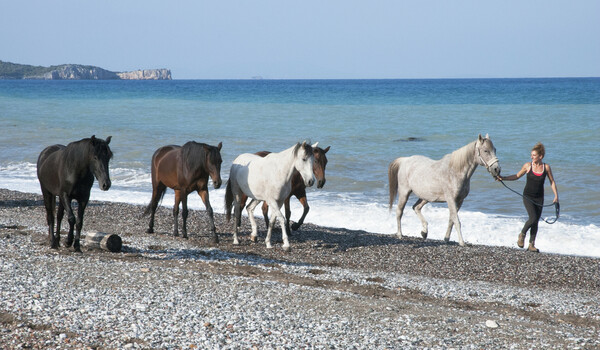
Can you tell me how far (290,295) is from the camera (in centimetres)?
699

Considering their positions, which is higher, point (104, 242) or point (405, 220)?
point (104, 242)

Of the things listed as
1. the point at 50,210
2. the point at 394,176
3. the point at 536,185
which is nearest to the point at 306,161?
the point at 394,176

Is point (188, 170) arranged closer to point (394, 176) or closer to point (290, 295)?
point (290, 295)

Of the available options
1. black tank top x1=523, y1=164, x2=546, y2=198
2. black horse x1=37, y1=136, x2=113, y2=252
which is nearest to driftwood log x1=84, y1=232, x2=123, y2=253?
black horse x1=37, y1=136, x2=113, y2=252

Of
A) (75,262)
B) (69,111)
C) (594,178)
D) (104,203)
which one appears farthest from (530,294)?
(69,111)

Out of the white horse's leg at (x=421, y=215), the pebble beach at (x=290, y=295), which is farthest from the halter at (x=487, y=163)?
the white horse's leg at (x=421, y=215)

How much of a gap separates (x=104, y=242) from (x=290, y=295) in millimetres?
3478

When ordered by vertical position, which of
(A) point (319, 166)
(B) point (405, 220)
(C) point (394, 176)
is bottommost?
(B) point (405, 220)

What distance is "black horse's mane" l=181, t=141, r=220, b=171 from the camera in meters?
10.3

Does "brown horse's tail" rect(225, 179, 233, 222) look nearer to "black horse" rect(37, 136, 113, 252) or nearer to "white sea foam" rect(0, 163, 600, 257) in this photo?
"white sea foam" rect(0, 163, 600, 257)

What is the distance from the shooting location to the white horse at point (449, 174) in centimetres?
1084

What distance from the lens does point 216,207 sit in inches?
640

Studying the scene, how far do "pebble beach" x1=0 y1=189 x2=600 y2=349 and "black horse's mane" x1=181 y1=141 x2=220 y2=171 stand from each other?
4.48 ft

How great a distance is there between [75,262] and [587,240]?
10134mm
